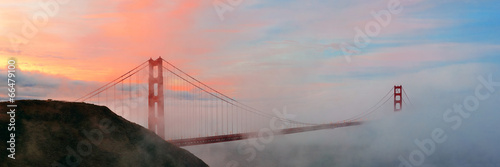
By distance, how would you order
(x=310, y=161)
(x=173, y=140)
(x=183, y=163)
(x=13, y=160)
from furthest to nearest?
(x=310, y=161), (x=173, y=140), (x=183, y=163), (x=13, y=160)

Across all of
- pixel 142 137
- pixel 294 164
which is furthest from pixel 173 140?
pixel 294 164

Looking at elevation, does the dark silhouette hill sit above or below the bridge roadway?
above

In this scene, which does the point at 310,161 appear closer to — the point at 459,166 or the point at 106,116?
the point at 459,166

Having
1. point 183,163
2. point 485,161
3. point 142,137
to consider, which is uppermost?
point 142,137

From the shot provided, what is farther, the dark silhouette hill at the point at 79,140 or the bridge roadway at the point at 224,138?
the bridge roadway at the point at 224,138

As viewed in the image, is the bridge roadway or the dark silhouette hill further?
the bridge roadway

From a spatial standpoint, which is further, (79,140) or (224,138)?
(224,138)

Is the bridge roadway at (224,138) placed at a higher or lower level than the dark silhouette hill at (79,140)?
lower

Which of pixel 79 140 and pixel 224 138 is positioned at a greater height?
pixel 79 140
